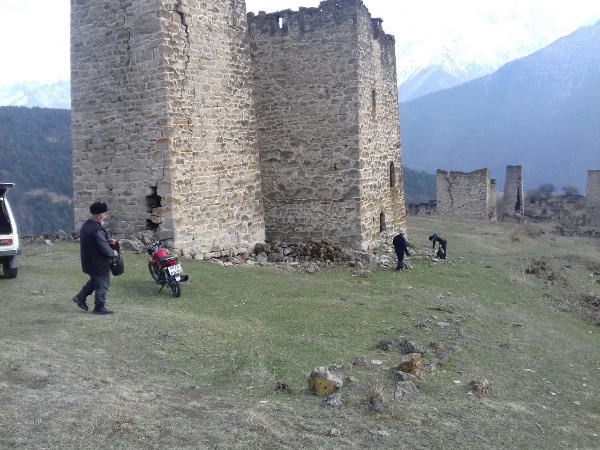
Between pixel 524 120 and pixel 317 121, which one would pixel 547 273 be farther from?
pixel 524 120

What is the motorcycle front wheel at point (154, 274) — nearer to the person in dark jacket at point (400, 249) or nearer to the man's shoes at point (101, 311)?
the man's shoes at point (101, 311)

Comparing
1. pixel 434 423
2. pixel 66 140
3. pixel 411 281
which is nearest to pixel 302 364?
pixel 434 423

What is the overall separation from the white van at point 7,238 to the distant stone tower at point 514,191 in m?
35.0

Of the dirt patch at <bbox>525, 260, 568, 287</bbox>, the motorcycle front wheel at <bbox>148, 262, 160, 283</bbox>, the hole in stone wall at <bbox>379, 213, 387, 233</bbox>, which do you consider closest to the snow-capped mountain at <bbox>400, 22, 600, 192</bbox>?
the dirt patch at <bbox>525, 260, 568, 287</bbox>

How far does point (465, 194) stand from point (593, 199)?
781 centimetres

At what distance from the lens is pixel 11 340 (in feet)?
21.8

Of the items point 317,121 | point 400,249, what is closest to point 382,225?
point 400,249

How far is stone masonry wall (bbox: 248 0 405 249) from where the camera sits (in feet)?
50.7

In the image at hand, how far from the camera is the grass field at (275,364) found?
4.98 metres

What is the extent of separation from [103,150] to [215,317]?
6098 mm

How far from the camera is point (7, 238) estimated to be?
9477mm

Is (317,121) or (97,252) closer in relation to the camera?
(97,252)

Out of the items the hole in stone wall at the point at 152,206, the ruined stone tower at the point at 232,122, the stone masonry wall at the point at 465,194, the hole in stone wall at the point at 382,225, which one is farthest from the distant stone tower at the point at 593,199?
the hole in stone wall at the point at 152,206

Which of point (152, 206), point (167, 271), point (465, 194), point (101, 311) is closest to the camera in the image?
point (101, 311)
